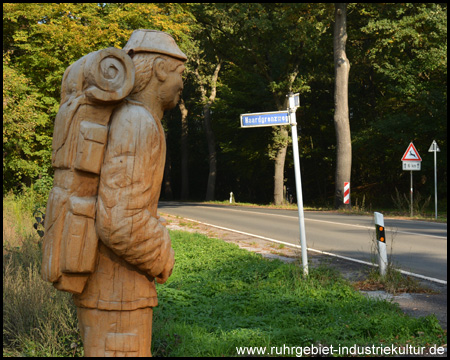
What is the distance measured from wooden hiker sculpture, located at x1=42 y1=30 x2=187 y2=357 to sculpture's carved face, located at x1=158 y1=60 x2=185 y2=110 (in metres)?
0.12

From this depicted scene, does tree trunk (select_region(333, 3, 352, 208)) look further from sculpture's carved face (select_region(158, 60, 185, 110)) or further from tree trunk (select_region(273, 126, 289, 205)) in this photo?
sculpture's carved face (select_region(158, 60, 185, 110))

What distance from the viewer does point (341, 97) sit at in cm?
2239

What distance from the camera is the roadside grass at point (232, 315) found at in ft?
14.8

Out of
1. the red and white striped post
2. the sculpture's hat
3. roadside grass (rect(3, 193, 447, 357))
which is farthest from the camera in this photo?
the red and white striped post

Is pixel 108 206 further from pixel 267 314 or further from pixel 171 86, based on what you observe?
pixel 267 314

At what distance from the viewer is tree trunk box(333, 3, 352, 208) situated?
21953mm

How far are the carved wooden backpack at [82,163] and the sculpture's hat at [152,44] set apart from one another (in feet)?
0.61

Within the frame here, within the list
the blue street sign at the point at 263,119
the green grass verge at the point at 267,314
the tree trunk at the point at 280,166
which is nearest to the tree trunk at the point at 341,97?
the tree trunk at the point at 280,166

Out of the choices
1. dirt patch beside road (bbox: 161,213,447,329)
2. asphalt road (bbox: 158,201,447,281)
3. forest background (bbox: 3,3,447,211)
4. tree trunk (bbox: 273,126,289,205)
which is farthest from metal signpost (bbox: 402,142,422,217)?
tree trunk (bbox: 273,126,289,205)

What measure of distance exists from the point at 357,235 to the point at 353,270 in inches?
186

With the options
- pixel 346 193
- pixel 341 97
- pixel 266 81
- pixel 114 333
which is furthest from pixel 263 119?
pixel 266 81

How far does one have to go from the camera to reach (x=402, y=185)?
3031cm

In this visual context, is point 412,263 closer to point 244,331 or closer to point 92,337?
point 244,331

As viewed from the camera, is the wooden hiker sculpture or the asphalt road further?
the asphalt road
